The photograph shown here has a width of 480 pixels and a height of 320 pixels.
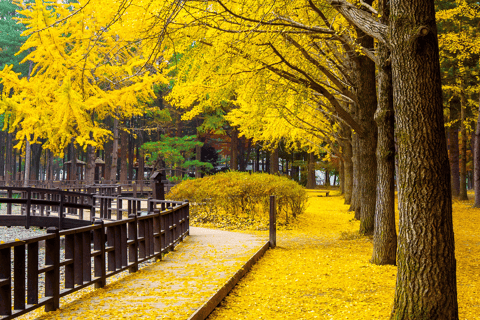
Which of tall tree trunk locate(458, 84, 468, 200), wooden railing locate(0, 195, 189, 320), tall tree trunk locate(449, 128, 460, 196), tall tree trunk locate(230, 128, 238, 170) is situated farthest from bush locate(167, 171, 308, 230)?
tall tree trunk locate(230, 128, 238, 170)

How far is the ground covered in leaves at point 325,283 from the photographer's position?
5.74 meters

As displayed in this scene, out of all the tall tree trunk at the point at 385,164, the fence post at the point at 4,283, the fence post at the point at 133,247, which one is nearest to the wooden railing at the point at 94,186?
the fence post at the point at 133,247

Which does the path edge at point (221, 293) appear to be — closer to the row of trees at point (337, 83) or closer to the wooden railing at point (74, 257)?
the wooden railing at point (74, 257)

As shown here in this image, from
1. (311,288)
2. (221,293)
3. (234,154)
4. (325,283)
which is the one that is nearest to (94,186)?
(234,154)

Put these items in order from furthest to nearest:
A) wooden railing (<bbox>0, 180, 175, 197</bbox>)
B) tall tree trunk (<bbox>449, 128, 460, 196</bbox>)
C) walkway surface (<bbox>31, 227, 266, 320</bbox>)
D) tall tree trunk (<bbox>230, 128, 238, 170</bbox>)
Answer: tall tree trunk (<bbox>230, 128, 238, 170</bbox>), tall tree trunk (<bbox>449, 128, 460, 196</bbox>), wooden railing (<bbox>0, 180, 175, 197</bbox>), walkway surface (<bbox>31, 227, 266, 320</bbox>)

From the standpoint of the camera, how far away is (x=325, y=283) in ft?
24.1

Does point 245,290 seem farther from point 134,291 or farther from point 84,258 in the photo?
point 84,258

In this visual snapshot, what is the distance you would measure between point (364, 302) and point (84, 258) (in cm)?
391

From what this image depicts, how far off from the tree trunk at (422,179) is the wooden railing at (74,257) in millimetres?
3992

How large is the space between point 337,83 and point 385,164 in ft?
10.4

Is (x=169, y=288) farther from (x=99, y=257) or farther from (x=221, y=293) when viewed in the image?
(x=99, y=257)

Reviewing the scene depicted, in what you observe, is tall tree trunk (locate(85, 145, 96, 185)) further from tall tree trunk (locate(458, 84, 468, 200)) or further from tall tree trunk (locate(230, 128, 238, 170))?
tall tree trunk (locate(458, 84, 468, 200))

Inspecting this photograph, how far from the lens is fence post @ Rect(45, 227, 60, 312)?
5227mm

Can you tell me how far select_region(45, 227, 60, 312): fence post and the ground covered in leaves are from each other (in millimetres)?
1902
